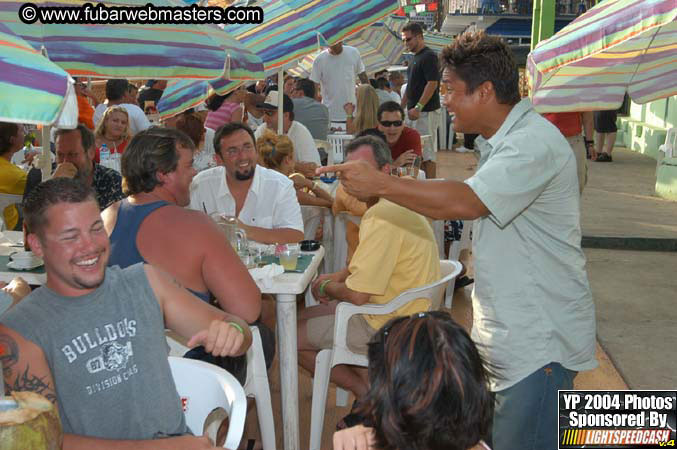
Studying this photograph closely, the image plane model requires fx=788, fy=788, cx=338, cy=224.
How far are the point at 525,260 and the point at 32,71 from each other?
1.63 metres

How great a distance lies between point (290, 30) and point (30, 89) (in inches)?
184

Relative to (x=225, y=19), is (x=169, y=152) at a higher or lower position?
lower

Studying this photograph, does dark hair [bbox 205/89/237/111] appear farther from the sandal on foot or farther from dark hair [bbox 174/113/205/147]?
the sandal on foot

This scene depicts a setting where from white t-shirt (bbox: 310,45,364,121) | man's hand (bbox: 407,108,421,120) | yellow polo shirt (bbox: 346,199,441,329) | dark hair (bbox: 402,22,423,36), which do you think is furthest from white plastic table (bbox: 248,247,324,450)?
white t-shirt (bbox: 310,45,364,121)

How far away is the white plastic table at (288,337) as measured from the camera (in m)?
3.93

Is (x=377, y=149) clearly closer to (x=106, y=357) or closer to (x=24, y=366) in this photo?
(x=106, y=357)

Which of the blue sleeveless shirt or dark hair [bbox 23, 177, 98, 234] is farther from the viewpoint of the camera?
the blue sleeveless shirt

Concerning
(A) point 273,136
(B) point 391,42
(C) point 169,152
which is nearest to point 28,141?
(A) point 273,136

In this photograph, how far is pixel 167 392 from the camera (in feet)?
8.50

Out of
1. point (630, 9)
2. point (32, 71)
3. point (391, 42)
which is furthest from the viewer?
point (391, 42)

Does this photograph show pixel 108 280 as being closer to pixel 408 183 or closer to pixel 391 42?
pixel 408 183

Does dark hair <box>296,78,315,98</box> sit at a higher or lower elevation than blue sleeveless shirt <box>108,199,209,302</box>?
higher

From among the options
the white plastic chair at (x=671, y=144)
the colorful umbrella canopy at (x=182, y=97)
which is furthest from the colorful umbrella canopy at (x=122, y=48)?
the white plastic chair at (x=671, y=144)

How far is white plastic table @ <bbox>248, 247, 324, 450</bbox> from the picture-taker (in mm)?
3934
